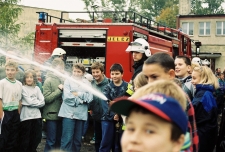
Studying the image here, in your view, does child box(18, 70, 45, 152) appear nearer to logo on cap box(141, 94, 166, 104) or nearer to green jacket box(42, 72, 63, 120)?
green jacket box(42, 72, 63, 120)

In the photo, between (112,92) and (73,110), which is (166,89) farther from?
(73,110)

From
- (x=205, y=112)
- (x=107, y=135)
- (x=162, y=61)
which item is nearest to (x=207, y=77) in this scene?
(x=205, y=112)

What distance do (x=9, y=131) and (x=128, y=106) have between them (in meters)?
5.55

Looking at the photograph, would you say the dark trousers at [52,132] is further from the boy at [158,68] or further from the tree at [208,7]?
the tree at [208,7]

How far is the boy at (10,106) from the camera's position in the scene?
6.93 metres

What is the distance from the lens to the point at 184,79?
20.7 feet

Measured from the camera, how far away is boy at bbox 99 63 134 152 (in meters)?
7.30

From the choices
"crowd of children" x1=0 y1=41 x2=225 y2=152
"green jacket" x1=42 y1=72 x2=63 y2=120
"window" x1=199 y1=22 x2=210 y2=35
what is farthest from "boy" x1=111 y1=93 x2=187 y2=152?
"window" x1=199 y1=22 x2=210 y2=35

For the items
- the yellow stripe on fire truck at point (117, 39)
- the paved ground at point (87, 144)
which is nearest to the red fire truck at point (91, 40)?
the yellow stripe on fire truck at point (117, 39)

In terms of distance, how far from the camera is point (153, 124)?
175cm

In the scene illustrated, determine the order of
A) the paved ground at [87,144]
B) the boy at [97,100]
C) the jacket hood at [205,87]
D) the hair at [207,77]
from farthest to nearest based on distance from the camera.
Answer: the paved ground at [87,144], the boy at [97,100], the hair at [207,77], the jacket hood at [205,87]

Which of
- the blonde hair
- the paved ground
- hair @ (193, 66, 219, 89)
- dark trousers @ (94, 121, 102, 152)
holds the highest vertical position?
hair @ (193, 66, 219, 89)

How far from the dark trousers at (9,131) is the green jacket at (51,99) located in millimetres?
795

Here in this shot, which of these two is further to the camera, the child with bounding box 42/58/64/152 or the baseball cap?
the child with bounding box 42/58/64/152
